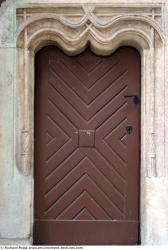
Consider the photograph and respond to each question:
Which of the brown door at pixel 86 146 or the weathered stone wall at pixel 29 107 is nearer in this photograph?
the weathered stone wall at pixel 29 107

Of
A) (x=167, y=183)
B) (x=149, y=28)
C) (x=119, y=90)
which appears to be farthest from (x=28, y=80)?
(x=167, y=183)

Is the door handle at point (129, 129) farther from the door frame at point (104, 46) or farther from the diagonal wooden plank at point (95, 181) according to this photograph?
the diagonal wooden plank at point (95, 181)

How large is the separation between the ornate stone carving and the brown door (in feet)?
0.68

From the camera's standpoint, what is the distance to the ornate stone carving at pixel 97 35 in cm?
465

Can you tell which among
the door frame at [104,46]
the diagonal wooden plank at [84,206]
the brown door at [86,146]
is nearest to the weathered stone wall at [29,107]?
the door frame at [104,46]

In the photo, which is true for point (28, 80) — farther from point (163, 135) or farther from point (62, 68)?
point (163, 135)

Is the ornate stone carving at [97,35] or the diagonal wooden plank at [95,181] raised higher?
the ornate stone carving at [97,35]

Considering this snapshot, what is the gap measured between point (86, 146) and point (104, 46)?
3.33 ft

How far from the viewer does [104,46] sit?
4738 millimetres

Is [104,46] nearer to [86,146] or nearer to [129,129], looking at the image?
[129,129]

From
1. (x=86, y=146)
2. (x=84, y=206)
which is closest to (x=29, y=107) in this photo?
(x=86, y=146)

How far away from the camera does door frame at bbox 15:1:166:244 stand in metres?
4.65

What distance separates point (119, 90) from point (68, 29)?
797 mm

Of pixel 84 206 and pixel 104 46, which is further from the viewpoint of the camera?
pixel 84 206
